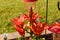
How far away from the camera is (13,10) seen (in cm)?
616

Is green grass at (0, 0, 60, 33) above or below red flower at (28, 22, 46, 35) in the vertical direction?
below

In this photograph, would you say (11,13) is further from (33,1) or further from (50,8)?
(33,1)

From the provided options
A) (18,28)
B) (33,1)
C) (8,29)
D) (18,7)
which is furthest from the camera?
(18,7)

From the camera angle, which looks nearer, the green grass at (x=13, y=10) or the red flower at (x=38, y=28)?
the red flower at (x=38, y=28)

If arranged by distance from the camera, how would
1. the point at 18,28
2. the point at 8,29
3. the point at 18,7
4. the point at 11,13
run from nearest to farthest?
the point at 18,28
the point at 8,29
the point at 11,13
the point at 18,7

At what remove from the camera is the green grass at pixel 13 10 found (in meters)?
5.32

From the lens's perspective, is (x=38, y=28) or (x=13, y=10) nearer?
(x=38, y=28)

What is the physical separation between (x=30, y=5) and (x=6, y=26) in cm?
325

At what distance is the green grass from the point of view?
5324mm

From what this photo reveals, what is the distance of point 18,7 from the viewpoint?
634cm

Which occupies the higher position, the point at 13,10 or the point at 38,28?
the point at 38,28

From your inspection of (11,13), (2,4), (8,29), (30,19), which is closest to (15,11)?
(11,13)

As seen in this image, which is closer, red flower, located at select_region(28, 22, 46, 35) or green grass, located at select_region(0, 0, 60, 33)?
red flower, located at select_region(28, 22, 46, 35)

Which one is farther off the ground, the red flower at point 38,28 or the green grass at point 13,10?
the red flower at point 38,28
